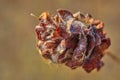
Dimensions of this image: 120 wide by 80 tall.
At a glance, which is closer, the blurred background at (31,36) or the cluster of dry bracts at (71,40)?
the cluster of dry bracts at (71,40)

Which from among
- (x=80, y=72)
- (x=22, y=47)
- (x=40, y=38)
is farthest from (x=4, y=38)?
(x=40, y=38)

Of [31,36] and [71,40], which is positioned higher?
[71,40]

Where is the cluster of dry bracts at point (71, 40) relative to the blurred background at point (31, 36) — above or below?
above

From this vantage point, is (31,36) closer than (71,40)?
No

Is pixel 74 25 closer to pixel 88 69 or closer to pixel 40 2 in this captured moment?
pixel 88 69
